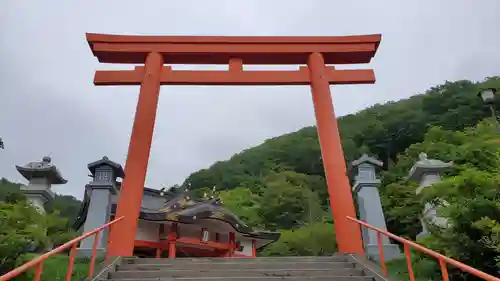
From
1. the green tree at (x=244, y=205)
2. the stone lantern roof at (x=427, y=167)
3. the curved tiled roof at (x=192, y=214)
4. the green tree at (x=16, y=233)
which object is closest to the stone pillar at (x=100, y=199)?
the green tree at (x=16, y=233)

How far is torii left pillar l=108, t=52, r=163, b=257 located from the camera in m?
6.59

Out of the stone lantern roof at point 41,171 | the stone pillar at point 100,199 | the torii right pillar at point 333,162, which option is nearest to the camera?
the torii right pillar at point 333,162

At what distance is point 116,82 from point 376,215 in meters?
6.12

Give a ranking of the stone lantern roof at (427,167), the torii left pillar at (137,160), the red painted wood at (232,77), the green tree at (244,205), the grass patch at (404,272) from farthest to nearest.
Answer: the green tree at (244,205) < the stone lantern roof at (427,167) < the red painted wood at (232,77) < the torii left pillar at (137,160) < the grass patch at (404,272)

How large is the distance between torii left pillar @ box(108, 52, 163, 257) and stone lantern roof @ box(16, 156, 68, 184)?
195 inches

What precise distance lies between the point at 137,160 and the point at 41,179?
18.4 feet

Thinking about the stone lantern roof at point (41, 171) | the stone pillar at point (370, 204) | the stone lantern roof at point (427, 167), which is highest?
the stone lantern roof at point (41, 171)

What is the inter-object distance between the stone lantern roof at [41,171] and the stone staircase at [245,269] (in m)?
6.75

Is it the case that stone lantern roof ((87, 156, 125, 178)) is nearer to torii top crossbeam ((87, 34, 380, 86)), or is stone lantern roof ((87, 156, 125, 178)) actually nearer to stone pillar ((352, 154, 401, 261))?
torii top crossbeam ((87, 34, 380, 86))

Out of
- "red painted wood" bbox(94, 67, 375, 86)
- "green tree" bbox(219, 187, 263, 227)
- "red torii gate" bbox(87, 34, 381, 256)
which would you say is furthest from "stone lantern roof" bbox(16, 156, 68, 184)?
"green tree" bbox(219, 187, 263, 227)

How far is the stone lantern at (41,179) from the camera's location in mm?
11070

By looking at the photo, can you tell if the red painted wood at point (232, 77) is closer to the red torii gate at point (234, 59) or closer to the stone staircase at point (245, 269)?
the red torii gate at point (234, 59)

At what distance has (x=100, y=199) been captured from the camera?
9.56 meters

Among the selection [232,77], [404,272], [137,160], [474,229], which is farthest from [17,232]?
[404,272]
